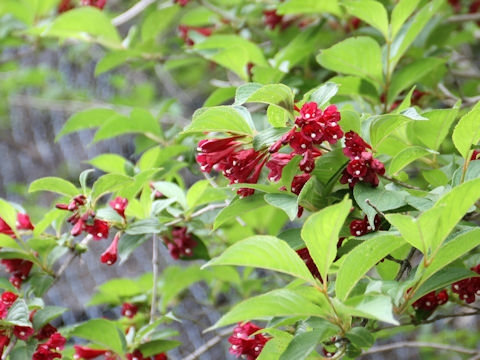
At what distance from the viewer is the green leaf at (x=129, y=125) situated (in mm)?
1353

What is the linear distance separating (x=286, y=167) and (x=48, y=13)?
1.49 meters

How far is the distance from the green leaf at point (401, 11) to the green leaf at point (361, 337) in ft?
2.31

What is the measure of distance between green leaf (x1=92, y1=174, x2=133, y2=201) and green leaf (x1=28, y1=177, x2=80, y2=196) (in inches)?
2.6

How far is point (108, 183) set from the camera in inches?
41.3

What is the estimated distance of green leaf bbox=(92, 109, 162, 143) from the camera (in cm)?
135

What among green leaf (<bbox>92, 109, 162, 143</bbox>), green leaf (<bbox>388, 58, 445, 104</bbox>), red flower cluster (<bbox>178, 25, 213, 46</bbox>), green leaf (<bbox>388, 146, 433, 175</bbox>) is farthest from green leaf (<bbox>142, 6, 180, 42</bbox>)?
green leaf (<bbox>388, 146, 433, 175</bbox>)

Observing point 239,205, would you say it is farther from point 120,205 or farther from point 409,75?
point 409,75

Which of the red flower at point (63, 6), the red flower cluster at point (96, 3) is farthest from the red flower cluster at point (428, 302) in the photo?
the red flower at point (63, 6)

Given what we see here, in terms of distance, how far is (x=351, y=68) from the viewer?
116 cm

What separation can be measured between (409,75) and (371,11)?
7.0 inches

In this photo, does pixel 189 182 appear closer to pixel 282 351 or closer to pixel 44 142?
pixel 44 142

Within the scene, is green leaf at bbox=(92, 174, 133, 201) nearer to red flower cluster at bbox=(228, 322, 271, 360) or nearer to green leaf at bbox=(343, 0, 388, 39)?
red flower cluster at bbox=(228, 322, 271, 360)

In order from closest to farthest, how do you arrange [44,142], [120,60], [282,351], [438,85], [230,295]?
[282,351]
[438,85]
[120,60]
[230,295]
[44,142]

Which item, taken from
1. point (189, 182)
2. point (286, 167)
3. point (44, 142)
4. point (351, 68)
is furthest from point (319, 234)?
point (44, 142)
